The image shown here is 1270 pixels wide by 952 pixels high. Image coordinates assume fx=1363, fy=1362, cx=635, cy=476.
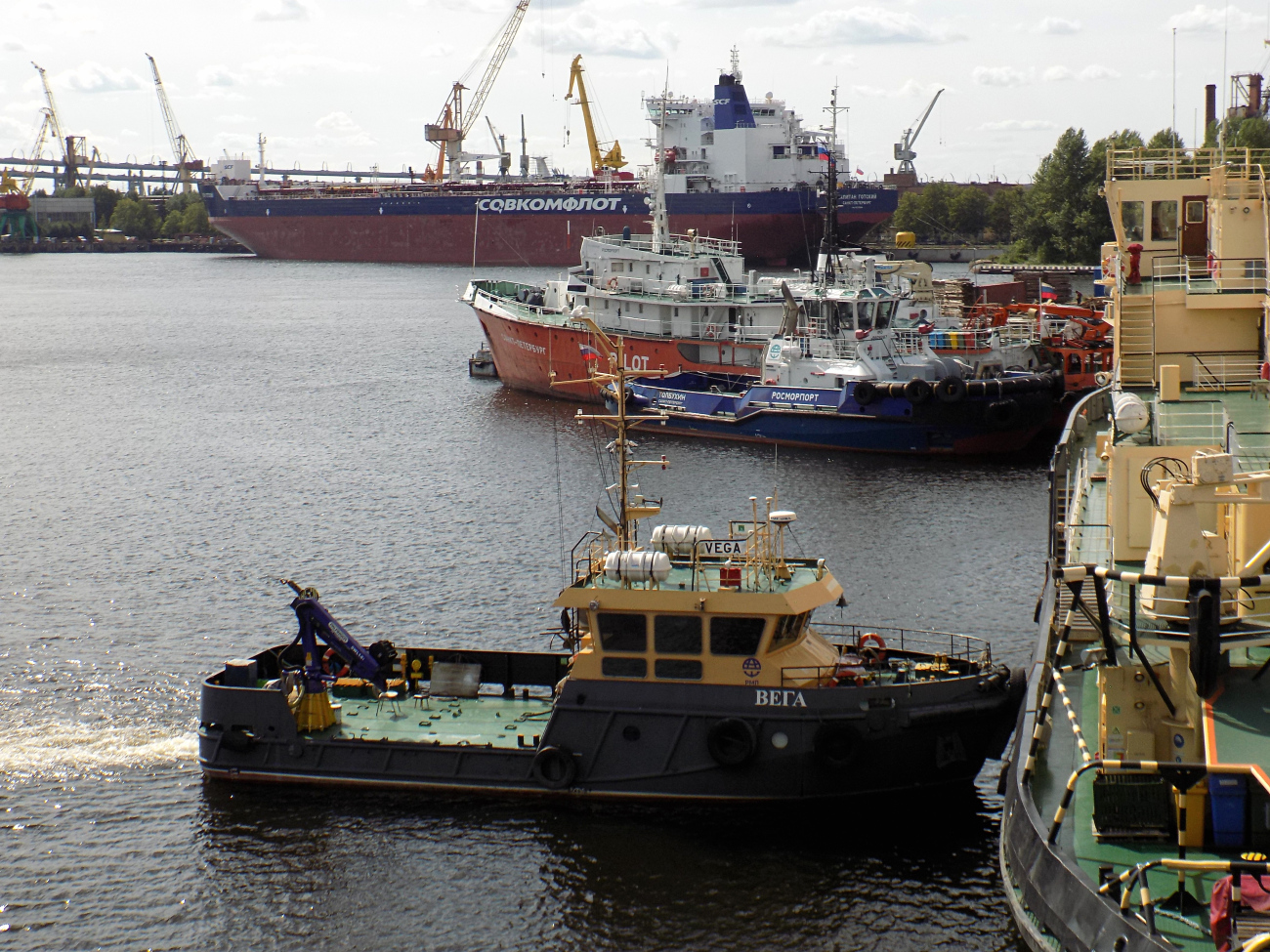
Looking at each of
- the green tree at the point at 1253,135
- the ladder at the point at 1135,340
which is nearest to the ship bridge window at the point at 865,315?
the ladder at the point at 1135,340

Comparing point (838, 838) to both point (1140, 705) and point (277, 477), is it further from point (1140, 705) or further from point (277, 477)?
point (277, 477)

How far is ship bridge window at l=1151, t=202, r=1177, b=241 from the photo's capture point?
1276 inches

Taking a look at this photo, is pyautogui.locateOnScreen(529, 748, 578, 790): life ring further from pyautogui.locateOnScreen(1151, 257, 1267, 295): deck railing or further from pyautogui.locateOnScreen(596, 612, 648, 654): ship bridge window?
pyautogui.locateOnScreen(1151, 257, 1267, 295): deck railing

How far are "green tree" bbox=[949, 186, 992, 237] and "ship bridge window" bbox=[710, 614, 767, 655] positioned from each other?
14255cm

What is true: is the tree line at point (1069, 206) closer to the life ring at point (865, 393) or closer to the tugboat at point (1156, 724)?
the life ring at point (865, 393)

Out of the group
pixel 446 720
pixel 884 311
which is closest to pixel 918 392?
pixel 884 311

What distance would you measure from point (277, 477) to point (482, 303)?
64.1ft

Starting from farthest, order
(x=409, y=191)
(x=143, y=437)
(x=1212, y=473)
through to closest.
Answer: (x=409, y=191), (x=143, y=437), (x=1212, y=473)

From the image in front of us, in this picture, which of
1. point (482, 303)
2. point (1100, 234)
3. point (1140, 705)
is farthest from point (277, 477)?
point (1100, 234)

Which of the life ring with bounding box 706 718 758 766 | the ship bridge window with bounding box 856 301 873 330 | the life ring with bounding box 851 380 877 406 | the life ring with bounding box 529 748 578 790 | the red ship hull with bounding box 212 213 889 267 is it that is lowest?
the life ring with bounding box 529 748 578 790

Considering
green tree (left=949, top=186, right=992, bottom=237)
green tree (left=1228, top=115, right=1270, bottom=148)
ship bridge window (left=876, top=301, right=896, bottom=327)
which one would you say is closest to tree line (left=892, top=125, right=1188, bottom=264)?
green tree (left=1228, top=115, right=1270, bottom=148)

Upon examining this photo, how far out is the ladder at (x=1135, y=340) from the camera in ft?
89.9

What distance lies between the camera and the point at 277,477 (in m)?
41.8

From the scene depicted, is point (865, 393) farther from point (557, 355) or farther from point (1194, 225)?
point (557, 355)
